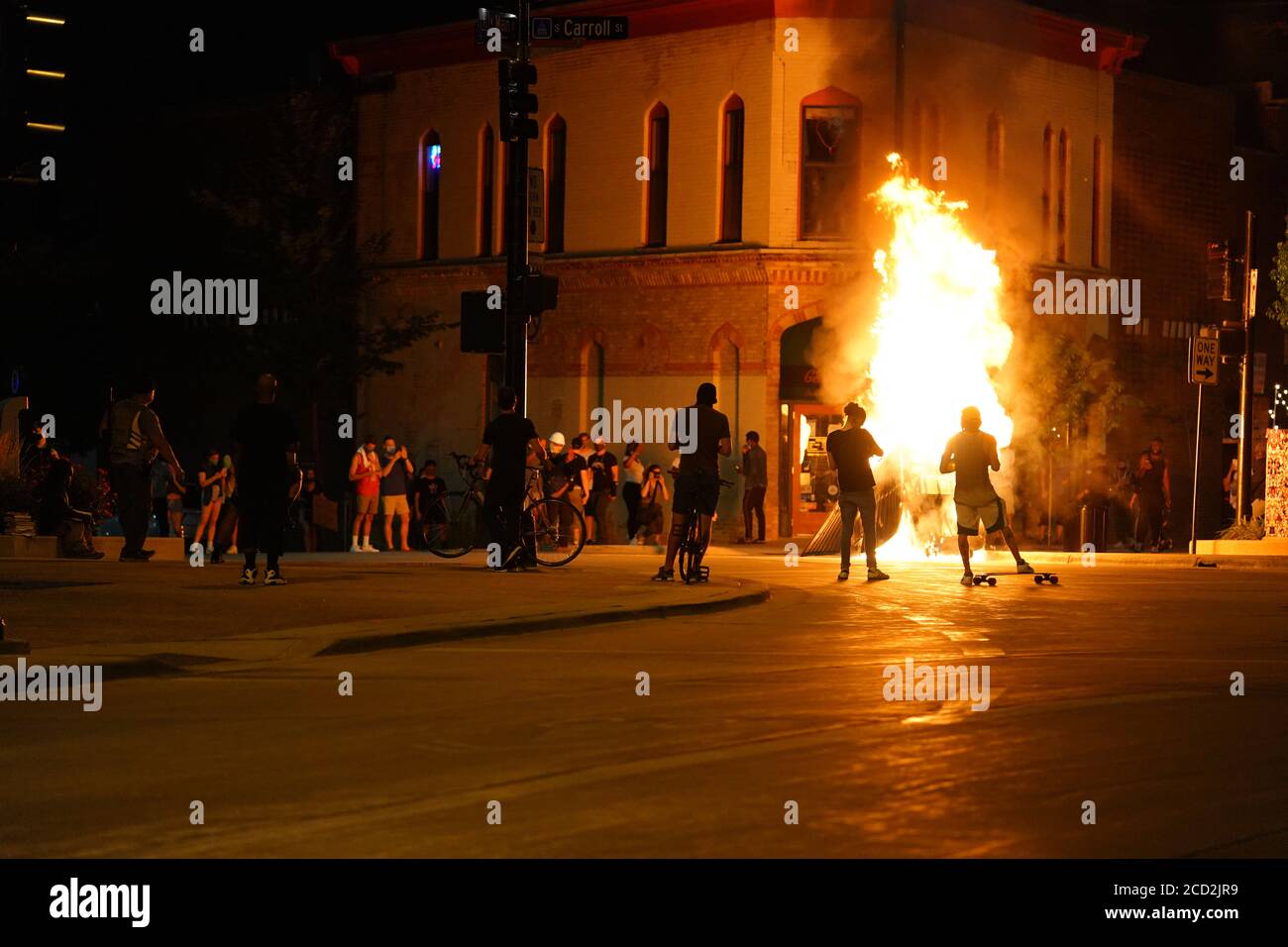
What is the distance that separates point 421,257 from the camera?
139ft

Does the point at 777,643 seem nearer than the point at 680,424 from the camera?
Yes

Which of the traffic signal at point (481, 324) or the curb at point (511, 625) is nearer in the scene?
the curb at point (511, 625)

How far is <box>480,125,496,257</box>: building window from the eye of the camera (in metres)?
41.0

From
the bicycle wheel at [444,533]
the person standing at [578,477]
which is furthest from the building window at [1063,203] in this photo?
the bicycle wheel at [444,533]

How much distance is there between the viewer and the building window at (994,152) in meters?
38.5

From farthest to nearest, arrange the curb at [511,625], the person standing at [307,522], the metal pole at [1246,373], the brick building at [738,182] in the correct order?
the brick building at [738,182], the person standing at [307,522], the metal pole at [1246,373], the curb at [511,625]

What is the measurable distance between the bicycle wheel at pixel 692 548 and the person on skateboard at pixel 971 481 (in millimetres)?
2687

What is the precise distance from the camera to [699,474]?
2044 cm

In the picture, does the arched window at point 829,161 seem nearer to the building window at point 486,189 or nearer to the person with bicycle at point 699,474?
the building window at point 486,189

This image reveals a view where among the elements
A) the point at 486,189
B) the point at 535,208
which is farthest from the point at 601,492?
the point at 486,189

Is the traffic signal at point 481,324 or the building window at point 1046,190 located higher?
the building window at point 1046,190
